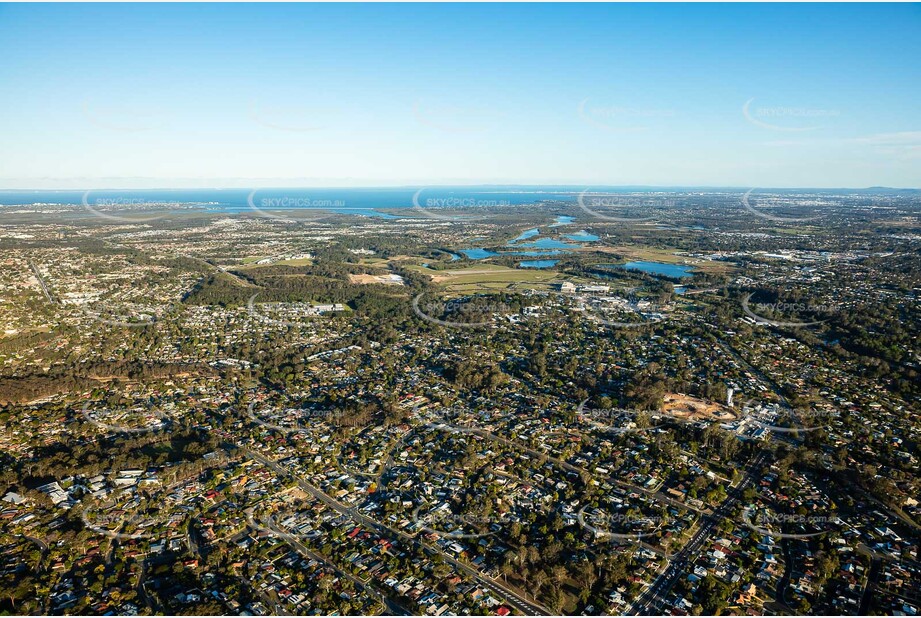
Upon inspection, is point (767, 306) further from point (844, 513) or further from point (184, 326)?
point (184, 326)

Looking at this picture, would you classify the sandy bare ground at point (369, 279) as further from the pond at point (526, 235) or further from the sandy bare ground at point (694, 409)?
the sandy bare ground at point (694, 409)

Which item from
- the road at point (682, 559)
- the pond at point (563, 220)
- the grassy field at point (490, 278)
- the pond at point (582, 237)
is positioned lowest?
the road at point (682, 559)

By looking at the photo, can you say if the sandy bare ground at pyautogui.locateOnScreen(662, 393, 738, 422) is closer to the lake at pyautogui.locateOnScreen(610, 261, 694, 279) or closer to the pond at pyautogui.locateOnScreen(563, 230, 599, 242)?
the lake at pyautogui.locateOnScreen(610, 261, 694, 279)

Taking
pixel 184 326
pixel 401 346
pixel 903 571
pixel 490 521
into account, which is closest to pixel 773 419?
pixel 903 571
